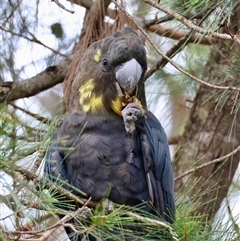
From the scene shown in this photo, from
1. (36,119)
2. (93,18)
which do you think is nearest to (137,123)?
(36,119)

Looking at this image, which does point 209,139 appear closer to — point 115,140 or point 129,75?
point 115,140

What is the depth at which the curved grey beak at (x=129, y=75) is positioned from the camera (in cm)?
190

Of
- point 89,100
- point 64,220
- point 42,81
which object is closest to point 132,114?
point 89,100

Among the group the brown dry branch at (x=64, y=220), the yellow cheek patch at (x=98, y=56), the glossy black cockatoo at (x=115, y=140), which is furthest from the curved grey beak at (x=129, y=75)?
the brown dry branch at (x=64, y=220)

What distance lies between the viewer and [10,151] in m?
1.23

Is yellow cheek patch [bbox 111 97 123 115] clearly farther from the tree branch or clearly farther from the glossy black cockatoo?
the tree branch

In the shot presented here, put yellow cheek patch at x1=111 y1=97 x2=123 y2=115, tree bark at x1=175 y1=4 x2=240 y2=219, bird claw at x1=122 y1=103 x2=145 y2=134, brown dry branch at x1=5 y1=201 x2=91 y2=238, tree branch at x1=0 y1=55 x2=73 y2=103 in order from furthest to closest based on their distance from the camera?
tree bark at x1=175 y1=4 x2=240 y2=219, tree branch at x1=0 y1=55 x2=73 y2=103, yellow cheek patch at x1=111 y1=97 x2=123 y2=115, bird claw at x1=122 y1=103 x2=145 y2=134, brown dry branch at x1=5 y1=201 x2=91 y2=238

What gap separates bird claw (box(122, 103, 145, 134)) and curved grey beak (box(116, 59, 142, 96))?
0.06 meters

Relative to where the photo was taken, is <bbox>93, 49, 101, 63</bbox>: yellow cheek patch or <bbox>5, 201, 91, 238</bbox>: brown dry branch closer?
<bbox>5, 201, 91, 238</bbox>: brown dry branch

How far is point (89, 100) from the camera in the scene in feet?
6.87

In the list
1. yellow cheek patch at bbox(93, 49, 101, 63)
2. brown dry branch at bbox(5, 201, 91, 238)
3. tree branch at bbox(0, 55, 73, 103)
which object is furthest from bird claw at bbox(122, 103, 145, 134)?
A: tree branch at bbox(0, 55, 73, 103)

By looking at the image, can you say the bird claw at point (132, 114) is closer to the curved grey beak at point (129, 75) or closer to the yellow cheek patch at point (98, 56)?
the curved grey beak at point (129, 75)

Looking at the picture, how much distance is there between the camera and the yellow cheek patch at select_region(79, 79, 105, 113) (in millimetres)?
2078

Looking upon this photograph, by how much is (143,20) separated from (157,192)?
0.93 m
